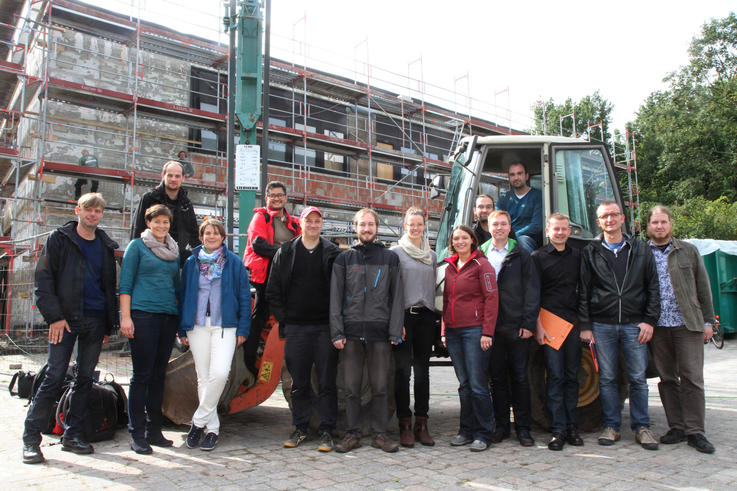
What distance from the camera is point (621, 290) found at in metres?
4.80

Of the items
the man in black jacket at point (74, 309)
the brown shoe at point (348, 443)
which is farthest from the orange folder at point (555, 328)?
the man in black jacket at point (74, 309)

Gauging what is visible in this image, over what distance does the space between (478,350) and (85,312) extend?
3181 millimetres

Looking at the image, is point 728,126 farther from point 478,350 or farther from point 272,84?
point 478,350

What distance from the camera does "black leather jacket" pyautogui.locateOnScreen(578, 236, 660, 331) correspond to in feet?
15.6

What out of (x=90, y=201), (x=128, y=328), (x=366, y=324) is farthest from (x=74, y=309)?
(x=366, y=324)

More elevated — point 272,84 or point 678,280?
point 272,84

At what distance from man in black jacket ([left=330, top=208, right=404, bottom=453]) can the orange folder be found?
4.30 ft

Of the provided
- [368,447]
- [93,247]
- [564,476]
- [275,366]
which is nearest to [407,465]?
[368,447]

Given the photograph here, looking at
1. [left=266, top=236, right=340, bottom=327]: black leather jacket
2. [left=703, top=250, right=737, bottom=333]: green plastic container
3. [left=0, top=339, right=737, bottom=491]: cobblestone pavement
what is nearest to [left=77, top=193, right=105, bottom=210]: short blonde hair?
[left=266, top=236, right=340, bottom=327]: black leather jacket

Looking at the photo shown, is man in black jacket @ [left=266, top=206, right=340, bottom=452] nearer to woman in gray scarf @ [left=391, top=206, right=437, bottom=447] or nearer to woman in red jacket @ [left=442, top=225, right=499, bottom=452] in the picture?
woman in gray scarf @ [left=391, top=206, right=437, bottom=447]

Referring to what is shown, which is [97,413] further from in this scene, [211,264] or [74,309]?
[211,264]

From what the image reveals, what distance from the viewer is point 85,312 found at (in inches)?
172

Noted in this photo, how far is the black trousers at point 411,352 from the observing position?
15.6 feet

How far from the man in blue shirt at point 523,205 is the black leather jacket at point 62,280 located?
3.95 metres
